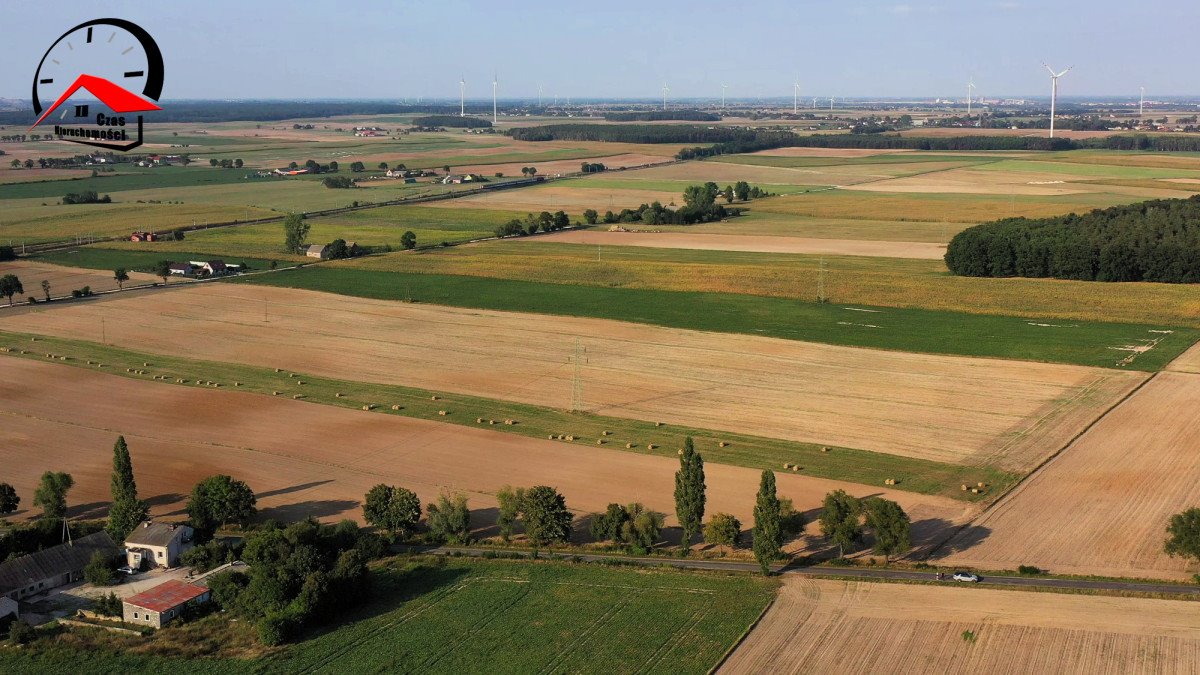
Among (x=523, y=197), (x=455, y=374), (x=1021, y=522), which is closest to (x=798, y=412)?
(x=1021, y=522)

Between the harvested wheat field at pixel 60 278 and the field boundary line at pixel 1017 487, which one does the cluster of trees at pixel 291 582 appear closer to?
the field boundary line at pixel 1017 487

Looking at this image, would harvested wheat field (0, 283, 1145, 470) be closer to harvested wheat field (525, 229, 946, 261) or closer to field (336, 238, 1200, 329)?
field (336, 238, 1200, 329)

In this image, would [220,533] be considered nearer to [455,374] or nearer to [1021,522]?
[455,374]

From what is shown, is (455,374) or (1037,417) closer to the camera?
(1037,417)

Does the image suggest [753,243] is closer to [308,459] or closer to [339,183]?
[308,459]

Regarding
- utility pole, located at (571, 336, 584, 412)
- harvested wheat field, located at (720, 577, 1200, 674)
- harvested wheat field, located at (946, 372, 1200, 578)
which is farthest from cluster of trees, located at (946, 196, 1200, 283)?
harvested wheat field, located at (720, 577, 1200, 674)
